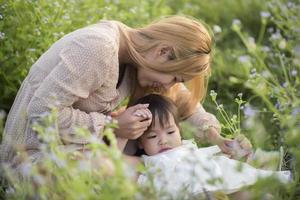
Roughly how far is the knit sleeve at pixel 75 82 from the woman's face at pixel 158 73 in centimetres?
19

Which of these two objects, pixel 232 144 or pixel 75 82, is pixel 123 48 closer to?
pixel 75 82

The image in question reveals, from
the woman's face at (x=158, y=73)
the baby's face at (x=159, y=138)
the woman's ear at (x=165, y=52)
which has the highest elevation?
the woman's ear at (x=165, y=52)

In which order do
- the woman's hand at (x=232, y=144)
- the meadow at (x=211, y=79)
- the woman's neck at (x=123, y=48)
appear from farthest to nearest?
the woman's neck at (x=123, y=48) → the woman's hand at (x=232, y=144) → the meadow at (x=211, y=79)

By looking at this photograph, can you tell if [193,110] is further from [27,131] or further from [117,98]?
[27,131]

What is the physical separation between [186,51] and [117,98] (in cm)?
41

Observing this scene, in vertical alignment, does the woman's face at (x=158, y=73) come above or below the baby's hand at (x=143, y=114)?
above

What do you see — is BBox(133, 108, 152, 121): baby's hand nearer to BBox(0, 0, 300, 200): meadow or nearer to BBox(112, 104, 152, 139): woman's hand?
BBox(112, 104, 152, 139): woman's hand

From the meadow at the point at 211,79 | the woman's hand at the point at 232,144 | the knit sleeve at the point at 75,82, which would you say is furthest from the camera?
the woman's hand at the point at 232,144

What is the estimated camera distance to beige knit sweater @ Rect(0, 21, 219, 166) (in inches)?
112

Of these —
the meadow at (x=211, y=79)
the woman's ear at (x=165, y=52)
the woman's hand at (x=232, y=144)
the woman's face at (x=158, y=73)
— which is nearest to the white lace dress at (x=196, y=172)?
the woman's hand at (x=232, y=144)

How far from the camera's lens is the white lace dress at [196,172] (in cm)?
232

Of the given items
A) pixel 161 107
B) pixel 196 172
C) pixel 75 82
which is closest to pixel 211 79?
pixel 161 107

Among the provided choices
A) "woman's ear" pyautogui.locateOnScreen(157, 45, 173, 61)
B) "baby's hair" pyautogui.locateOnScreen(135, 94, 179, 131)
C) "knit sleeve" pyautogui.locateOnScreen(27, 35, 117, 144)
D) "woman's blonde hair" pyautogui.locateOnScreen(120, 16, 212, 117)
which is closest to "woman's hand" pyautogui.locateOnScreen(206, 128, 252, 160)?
"baby's hair" pyautogui.locateOnScreen(135, 94, 179, 131)

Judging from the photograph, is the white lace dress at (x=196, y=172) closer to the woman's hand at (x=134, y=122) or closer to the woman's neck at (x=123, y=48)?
the woman's hand at (x=134, y=122)
